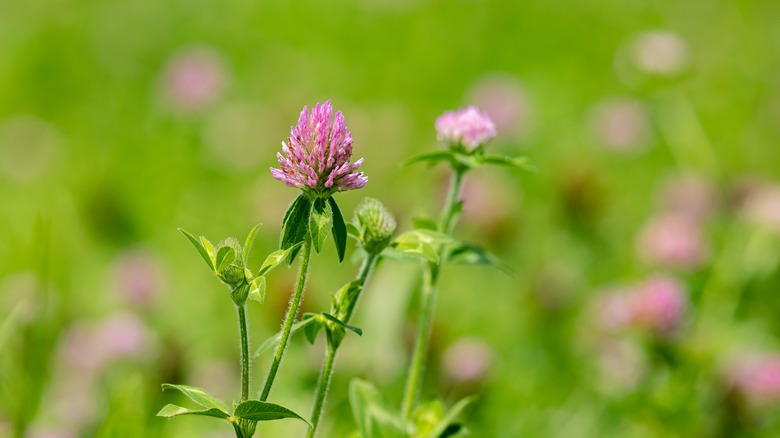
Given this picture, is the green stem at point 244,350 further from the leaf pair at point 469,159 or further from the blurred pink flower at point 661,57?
the blurred pink flower at point 661,57

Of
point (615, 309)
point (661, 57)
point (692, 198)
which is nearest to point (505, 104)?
point (661, 57)

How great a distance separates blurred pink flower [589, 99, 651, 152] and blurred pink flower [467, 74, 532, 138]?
10.5 inches

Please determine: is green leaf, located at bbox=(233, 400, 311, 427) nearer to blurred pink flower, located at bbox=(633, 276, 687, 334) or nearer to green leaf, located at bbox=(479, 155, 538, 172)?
green leaf, located at bbox=(479, 155, 538, 172)

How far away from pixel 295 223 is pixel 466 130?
0.34 meters

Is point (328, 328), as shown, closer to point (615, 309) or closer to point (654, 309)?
point (654, 309)

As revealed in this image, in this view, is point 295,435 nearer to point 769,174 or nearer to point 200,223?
point 200,223

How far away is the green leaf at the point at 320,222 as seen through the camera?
0.86 meters

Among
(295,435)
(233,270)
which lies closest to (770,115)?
(295,435)

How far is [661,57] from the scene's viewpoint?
287 cm

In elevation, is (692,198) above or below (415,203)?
above

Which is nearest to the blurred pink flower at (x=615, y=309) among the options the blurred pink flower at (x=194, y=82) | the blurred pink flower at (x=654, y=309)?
the blurred pink flower at (x=654, y=309)

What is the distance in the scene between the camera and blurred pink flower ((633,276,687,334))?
1.84m

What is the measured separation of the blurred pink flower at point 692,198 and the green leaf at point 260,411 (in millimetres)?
1928

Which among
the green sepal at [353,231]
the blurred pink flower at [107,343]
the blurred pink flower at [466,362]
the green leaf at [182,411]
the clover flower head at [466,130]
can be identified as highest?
the clover flower head at [466,130]
